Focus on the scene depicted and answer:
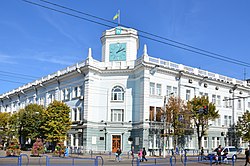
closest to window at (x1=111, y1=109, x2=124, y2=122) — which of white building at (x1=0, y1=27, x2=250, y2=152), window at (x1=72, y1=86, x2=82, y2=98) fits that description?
white building at (x1=0, y1=27, x2=250, y2=152)

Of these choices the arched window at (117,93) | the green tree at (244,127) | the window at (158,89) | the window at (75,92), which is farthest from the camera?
the green tree at (244,127)

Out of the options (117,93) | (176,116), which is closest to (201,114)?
(176,116)

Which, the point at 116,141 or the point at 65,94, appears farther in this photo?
the point at 65,94

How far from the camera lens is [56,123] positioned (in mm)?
46750

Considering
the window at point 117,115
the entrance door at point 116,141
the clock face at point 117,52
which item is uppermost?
the clock face at point 117,52

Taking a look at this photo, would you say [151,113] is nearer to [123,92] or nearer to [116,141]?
[123,92]

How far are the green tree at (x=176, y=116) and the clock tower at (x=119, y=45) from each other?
9.97 metres

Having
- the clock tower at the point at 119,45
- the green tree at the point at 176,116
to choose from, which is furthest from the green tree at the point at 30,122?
the green tree at the point at 176,116

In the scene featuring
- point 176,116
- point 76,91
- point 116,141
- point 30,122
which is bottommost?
point 116,141

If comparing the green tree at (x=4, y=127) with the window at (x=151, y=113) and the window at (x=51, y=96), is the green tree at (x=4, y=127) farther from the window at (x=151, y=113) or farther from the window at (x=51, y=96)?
the window at (x=151, y=113)

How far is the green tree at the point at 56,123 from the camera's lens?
46.4 meters

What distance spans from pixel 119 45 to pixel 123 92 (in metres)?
7.65

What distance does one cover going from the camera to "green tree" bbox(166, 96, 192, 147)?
4562cm

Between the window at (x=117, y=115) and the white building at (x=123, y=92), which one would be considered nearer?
the white building at (x=123, y=92)
